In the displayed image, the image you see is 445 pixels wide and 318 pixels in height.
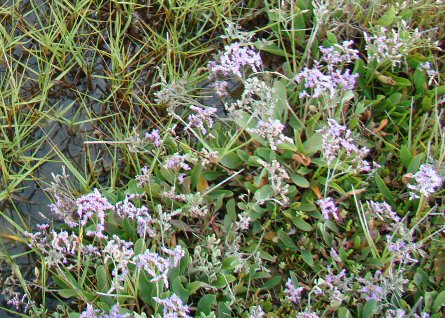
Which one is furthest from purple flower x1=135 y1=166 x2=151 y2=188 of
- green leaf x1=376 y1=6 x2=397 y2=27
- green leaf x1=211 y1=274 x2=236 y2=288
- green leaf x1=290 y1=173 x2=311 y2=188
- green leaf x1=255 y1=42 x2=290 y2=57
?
green leaf x1=376 y1=6 x2=397 y2=27

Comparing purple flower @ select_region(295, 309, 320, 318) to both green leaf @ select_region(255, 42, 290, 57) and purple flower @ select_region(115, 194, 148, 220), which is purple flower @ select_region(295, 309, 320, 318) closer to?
purple flower @ select_region(115, 194, 148, 220)

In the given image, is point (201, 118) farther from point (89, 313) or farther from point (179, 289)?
point (89, 313)

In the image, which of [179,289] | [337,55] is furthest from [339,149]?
[179,289]

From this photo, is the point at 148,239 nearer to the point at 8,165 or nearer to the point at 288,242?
the point at 288,242

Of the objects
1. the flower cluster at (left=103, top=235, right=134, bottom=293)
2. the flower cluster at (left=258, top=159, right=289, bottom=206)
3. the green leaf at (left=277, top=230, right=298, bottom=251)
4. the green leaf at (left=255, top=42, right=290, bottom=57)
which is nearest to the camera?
the flower cluster at (left=103, top=235, right=134, bottom=293)

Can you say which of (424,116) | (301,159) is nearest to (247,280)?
(301,159)

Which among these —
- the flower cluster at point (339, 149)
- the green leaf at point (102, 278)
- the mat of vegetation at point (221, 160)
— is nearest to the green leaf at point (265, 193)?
the mat of vegetation at point (221, 160)

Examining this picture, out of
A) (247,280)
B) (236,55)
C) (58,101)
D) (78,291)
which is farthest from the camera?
(58,101)

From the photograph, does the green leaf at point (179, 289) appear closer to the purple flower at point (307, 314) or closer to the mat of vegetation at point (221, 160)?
the mat of vegetation at point (221, 160)
